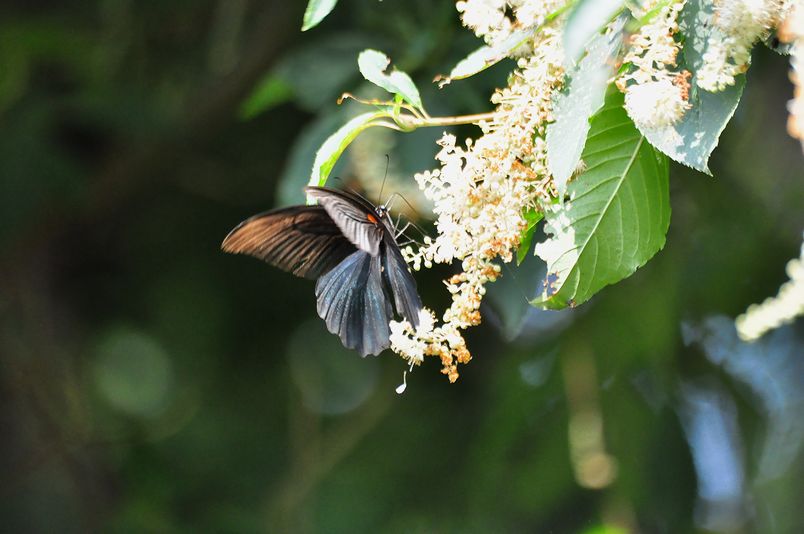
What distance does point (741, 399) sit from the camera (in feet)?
6.13

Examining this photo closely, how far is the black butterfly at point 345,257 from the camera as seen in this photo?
74 centimetres

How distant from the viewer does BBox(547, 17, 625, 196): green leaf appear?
598 millimetres

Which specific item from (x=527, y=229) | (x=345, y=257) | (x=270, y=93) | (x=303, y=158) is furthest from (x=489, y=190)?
(x=270, y=93)

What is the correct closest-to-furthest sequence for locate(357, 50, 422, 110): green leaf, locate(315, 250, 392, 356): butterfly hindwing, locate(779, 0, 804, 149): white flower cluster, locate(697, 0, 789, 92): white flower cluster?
locate(779, 0, 804, 149): white flower cluster → locate(697, 0, 789, 92): white flower cluster → locate(357, 50, 422, 110): green leaf → locate(315, 250, 392, 356): butterfly hindwing

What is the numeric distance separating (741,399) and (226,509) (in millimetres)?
1169

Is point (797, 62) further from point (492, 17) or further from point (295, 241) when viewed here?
point (295, 241)

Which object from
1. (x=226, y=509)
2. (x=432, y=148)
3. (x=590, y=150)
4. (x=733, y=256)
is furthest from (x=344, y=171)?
(x=226, y=509)

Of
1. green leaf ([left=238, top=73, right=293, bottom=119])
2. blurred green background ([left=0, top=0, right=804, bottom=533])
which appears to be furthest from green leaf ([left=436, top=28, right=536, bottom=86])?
green leaf ([left=238, top=73, right=293, bottom=119])

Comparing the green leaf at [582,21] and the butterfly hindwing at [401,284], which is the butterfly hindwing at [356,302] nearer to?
the butterfly hindwing at [401,284]

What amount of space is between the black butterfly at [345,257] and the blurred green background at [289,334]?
1.32 feet

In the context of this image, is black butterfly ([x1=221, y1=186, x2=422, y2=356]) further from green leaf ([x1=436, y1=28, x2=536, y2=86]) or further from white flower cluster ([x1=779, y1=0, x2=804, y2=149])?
white flower cluster ([x1=779, y1=0, x2=804, y2=149])

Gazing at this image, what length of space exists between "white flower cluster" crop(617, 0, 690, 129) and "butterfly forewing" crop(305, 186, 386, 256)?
226 mm

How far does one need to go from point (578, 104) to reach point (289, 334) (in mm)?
1689

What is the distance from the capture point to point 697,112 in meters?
0.63
